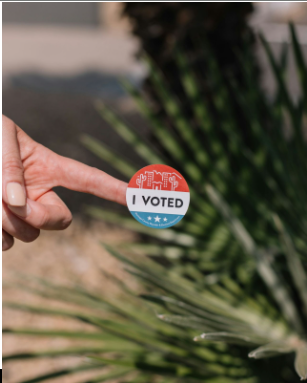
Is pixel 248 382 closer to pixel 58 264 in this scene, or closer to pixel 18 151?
pixel 18 151

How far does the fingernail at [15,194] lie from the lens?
346 millimetres

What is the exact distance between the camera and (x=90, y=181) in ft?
1.25

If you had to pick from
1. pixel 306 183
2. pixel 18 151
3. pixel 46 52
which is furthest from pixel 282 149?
pixel 46 52

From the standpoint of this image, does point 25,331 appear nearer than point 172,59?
Yes

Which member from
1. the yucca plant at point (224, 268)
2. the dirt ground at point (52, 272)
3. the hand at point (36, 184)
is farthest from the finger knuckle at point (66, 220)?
the dirt ground at point (52, 272)

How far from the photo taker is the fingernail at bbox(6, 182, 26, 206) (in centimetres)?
35

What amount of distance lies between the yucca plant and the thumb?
24 centimetres

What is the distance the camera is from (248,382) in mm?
670

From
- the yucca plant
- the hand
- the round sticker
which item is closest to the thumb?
the hand

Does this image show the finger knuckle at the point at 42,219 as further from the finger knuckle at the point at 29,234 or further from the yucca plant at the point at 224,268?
the yucca plant at the point at 224,268

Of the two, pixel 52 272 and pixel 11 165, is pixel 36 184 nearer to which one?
pixel 11 165

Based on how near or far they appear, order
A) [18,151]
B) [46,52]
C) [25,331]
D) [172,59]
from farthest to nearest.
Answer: [172,59], [46,52], [25,331], [18,151]

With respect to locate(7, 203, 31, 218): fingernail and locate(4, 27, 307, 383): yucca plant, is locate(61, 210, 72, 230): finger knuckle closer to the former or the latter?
locate(7, 203, 31, 218): fingernail

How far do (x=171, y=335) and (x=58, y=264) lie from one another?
1.07 meters
